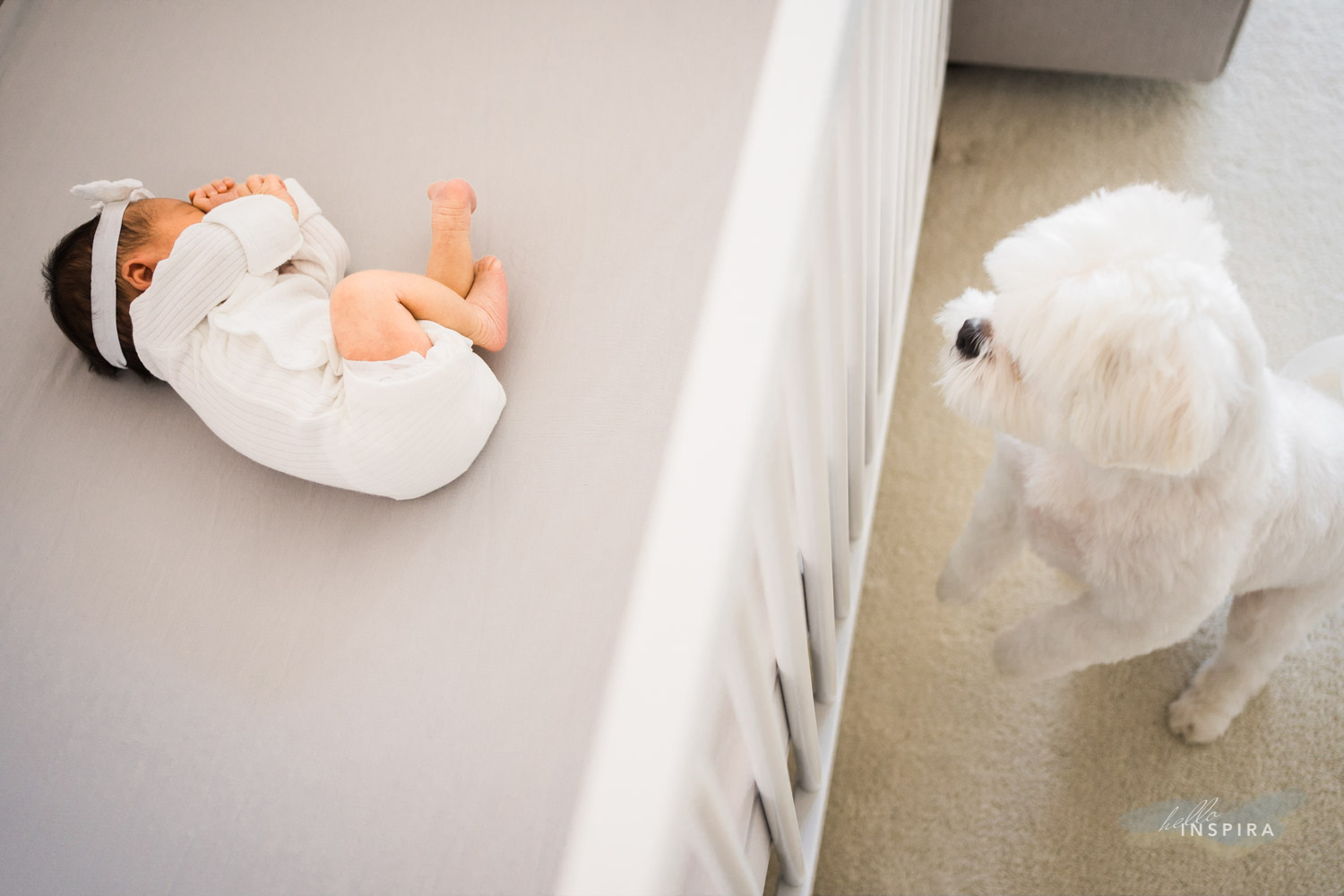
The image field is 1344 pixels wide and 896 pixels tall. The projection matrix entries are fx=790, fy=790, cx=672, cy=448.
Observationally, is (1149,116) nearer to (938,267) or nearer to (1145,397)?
(938,267)

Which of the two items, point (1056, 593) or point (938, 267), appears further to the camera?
point (938, 267)

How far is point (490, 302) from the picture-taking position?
0.86m

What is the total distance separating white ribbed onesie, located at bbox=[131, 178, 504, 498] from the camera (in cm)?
79

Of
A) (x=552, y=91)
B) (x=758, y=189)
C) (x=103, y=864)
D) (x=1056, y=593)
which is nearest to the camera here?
(x=758, y=189)

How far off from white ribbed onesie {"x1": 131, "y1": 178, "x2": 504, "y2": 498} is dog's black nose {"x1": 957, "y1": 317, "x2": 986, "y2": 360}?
0.47 metres

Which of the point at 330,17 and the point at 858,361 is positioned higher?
the point at 330,17

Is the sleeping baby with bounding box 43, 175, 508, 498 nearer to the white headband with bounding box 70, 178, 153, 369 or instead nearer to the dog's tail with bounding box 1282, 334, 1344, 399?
the white headband with bounding box 70, 178, 153, 369

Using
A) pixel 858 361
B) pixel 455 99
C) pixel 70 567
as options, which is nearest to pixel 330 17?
pixel 455 99

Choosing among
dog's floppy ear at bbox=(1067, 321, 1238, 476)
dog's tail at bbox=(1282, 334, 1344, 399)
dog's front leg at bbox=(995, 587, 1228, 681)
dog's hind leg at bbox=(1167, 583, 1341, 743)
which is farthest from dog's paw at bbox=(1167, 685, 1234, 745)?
Answer: dog's floppy ear at bbox=(1067, 321, 1238, 476)

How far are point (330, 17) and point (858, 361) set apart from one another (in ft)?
2.91

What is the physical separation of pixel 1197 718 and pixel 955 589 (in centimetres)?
37

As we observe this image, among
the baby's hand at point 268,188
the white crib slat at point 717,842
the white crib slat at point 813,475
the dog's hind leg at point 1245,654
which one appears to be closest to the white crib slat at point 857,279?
the white crib slat at point 813,475

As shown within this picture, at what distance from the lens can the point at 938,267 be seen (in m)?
1.37

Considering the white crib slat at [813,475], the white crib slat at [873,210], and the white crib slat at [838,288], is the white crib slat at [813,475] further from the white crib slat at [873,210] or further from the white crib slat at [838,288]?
the white crib slat at [873,210]
